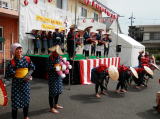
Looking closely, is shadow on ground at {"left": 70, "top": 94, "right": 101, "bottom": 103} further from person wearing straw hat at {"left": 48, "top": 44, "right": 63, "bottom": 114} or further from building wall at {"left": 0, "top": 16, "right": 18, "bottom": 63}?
building wall at {"left": 0, "top": 16, "right": 18, "bottom": 63}

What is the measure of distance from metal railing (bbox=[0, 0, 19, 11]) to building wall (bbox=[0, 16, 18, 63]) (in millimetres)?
740

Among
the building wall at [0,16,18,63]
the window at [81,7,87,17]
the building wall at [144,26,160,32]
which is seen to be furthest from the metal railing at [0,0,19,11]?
the building wall at [144,26,160,32]

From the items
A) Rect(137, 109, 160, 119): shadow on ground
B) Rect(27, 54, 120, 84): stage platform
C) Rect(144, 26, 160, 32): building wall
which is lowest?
Rect(137, 109, 160, 119): shadow on ground

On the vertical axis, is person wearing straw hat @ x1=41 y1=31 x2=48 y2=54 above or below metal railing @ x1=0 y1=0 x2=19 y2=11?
below

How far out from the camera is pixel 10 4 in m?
9.84

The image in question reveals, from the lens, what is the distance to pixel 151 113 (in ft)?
16.9

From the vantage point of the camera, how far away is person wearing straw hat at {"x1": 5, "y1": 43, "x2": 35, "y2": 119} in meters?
3.80

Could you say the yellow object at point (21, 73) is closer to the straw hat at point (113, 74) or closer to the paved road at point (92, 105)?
the paved road at point (92, 105)

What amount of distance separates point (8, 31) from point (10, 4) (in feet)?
4.85

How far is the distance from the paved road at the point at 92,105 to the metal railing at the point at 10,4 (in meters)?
4.19

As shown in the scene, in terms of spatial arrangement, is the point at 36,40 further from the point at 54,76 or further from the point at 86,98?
the point at 54,76

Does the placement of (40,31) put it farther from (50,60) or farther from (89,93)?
(50,60)

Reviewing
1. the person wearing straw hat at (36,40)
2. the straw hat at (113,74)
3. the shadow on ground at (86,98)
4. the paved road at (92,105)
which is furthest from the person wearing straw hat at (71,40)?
the person wearing straw hat at (36,40)

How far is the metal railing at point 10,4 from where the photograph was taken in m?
9.27
